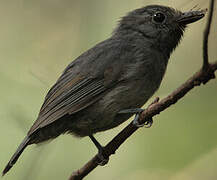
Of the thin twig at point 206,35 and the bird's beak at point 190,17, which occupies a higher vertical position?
the thin twig at point 206,35

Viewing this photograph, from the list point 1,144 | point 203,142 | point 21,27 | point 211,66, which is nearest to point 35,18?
point 21,27

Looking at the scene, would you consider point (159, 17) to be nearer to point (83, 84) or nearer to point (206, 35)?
point (83, 84)

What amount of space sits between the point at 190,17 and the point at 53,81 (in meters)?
1.98

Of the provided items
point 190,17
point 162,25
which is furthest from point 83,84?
point 190,17

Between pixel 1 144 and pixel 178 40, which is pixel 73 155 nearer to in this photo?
pixel 1 144

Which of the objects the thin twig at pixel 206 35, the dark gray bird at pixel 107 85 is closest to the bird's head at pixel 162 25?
the dark gray bird at pixel 107 85

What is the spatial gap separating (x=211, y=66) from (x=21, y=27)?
4319 millimetres

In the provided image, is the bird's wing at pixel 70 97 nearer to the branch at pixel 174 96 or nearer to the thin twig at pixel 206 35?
the branch at pixel 174 96

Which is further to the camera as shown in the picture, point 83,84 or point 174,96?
point 83,84

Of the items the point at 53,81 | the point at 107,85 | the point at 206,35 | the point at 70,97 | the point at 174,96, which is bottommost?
the point at 53,81

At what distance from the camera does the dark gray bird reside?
4.53m

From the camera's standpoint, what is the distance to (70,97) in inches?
180

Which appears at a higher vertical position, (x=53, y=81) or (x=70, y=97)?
(x=70, y=97)

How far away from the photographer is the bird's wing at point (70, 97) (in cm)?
444
